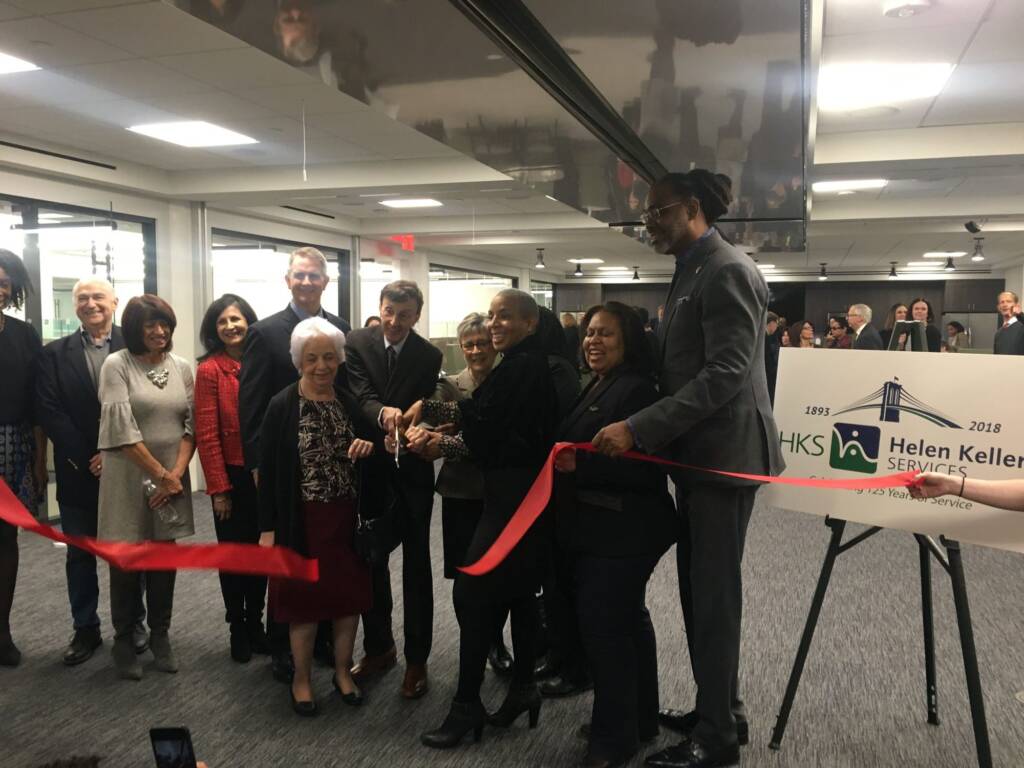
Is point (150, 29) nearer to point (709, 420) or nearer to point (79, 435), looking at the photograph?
point (79, 435)

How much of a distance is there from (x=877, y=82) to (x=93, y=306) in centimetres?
428

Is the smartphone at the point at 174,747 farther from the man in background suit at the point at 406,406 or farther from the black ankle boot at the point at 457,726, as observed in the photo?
the man in background suit at the point at 406,406

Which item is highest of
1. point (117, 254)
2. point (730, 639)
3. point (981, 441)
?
point (117, 254)

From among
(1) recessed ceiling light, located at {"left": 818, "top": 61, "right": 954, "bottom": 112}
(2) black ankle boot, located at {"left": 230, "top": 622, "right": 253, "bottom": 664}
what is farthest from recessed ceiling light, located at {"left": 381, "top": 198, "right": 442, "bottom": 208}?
(2) black ankle boot, located at {"left": 230, "top": 622, "right": 253, "bottom": 664}

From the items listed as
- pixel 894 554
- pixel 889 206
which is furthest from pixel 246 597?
pixel 889 206

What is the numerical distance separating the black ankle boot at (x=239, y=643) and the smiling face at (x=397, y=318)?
4.62 ft

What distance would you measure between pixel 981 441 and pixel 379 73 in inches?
93.9

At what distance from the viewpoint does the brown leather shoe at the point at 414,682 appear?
285 cm

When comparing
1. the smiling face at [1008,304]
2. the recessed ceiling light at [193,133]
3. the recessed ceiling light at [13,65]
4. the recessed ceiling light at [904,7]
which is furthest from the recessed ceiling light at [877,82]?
the smiling face at [1008,304]

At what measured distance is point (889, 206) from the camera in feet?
27.7

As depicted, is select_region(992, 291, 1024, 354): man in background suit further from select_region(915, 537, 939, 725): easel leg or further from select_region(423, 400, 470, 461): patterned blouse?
select_region(423, 400, 470, 461): patterned blouse

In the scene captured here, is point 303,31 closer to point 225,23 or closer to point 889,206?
point 225,23

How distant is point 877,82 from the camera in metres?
4.37

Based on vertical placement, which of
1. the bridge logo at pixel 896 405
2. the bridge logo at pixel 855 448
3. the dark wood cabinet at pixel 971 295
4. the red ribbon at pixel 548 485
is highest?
the dark wood cabinet at pixel 971 295
